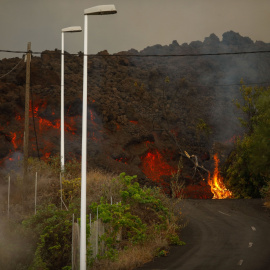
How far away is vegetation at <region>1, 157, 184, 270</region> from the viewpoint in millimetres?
19906

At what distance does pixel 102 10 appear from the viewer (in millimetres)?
16297

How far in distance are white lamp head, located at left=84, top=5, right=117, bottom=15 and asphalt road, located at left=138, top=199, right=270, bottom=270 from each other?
9250 mm

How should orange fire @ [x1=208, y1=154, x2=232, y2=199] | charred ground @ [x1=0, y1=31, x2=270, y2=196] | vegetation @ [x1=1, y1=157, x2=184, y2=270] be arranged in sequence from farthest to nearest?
charred ground @ [x1=0, y1=31, x2=270, y2=196] < orange fire @ [x1=208, y1=154, x2=232, y2=199] < vegetation @ [x1=1, y1=157, x2=184, y2=270]

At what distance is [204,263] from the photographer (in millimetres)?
19594

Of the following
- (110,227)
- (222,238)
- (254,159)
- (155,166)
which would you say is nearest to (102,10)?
(110,227)

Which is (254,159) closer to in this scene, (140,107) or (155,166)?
(155,166)

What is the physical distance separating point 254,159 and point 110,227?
69.2 feet

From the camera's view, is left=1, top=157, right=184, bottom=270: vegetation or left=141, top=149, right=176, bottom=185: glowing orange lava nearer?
left=1, top=157, right=184, bottom=270: vegetation

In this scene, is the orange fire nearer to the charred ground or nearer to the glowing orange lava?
the charred ground

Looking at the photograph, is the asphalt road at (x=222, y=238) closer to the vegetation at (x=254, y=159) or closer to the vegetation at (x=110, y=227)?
the vegetation at (x=110, y=227)

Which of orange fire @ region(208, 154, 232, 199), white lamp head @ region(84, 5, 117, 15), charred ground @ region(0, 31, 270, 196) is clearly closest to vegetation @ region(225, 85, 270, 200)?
orange fire @ region(208, 154, 232, 199)

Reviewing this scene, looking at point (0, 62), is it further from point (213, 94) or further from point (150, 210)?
point (150, 210)

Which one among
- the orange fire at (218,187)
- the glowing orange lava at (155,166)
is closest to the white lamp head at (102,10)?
the orange fire at (218,187)

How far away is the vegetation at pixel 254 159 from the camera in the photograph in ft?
125
